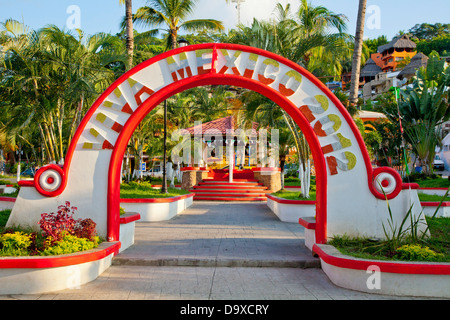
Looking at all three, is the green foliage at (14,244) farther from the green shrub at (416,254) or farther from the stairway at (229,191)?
the stairway at (229,191)

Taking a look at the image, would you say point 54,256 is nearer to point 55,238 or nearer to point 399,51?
point 55,238

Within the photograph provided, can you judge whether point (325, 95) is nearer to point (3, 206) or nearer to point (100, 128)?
point (100, 128)

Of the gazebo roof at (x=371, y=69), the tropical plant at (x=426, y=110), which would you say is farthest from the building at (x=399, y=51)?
the tropical plant at (x=426, y=110)

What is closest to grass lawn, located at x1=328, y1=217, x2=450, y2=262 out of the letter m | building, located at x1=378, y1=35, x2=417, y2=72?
the letter m

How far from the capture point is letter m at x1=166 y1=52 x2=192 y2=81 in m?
8.35

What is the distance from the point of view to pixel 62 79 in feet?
48.0

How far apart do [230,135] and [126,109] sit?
17464 mm

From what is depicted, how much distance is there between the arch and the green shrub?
4.27 ft

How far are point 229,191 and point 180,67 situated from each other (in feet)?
53.0

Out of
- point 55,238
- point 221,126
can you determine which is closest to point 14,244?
point 55,238

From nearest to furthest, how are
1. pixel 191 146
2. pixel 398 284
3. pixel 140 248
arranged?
pixel 398 284
pixel 140 248
pixel 191 146

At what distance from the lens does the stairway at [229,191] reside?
23.5m

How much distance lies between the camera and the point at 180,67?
27.4 feet

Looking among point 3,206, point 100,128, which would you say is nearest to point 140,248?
point 100,128
